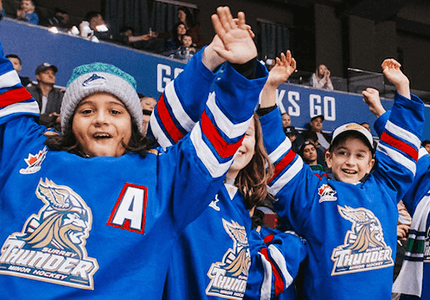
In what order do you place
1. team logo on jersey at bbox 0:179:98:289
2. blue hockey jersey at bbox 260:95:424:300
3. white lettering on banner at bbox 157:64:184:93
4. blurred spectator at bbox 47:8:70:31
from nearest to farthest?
team logo on jersey at bbox 0:179:98:289, blue hockey jersey at bbox 260:95:424:300, blurred spectator at bbox 47:8:70:31, white lettering on banner at bbox 157:64:184:93

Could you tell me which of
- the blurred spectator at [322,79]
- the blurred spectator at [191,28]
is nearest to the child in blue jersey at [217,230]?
the blurred spectator at [191,28]

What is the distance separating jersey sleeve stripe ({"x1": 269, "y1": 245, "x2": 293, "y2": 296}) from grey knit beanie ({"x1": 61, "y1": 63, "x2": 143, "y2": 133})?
64 centimetres

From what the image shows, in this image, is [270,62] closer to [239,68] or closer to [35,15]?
[35,15]

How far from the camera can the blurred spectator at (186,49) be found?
6.03 m

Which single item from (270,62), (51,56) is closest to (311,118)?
(270,62)

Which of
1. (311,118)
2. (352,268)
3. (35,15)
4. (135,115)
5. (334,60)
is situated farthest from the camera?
(334,60)

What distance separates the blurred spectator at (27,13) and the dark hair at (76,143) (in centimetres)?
383

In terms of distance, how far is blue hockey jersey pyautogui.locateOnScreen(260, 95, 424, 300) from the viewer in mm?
1672

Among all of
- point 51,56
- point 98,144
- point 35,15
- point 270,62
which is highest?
point 270,62

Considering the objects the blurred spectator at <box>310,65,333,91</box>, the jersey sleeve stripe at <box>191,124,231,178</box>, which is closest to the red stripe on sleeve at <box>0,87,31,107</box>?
the jersey sleeve stripe at <box>191,124,231,178</box>

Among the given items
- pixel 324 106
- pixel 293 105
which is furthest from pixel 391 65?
pixel 324 106

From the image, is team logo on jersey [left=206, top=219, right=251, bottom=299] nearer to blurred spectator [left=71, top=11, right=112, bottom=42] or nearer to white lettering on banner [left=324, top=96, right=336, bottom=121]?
blurred spectator [left=71, top=11, right=112, bottom=42]

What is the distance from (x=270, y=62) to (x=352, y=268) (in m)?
5.66

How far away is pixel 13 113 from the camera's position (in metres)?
1.29
